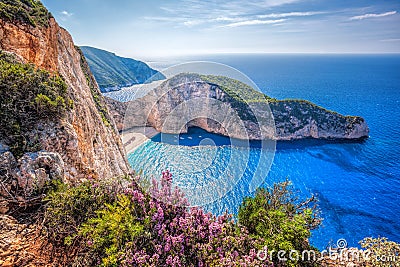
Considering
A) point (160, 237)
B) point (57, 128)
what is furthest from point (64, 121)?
point (160, 237)

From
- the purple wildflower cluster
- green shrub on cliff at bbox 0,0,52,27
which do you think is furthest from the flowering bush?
green shrub on cliff at bbox 0,0,52,27

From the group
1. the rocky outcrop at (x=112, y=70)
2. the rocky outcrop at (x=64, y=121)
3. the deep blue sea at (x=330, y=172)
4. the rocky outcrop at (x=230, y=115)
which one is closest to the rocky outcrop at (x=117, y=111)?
the rocky outcrop at (x=230, y=115)

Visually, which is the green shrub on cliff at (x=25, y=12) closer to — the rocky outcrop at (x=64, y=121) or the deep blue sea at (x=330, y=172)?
the rocky outcrop at (x=64, y=121)

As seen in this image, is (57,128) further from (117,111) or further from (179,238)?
(117,111)

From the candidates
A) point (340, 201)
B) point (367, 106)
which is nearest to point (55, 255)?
point (340, 201)

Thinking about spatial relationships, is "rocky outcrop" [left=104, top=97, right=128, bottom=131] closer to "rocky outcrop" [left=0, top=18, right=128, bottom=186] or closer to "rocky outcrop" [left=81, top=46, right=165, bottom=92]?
"rocky outcrop" [left=81, top=46, right=165, bottom=92]

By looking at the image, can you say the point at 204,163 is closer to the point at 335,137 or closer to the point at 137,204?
the point at 335,137

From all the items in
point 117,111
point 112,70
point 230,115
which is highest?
point 112,70
